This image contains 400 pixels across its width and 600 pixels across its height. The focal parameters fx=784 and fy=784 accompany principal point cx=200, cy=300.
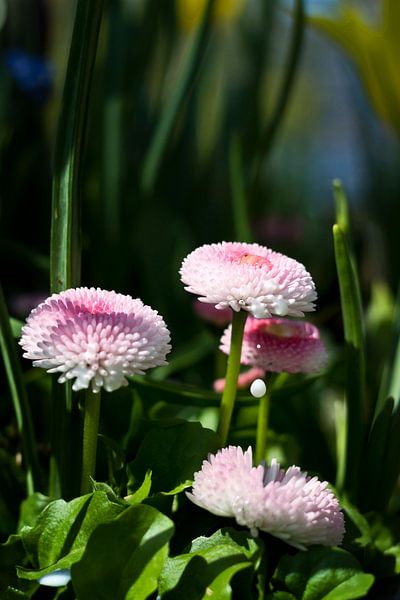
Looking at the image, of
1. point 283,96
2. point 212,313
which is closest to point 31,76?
point 283,96

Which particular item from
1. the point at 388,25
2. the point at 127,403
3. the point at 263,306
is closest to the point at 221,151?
the point at 388,25

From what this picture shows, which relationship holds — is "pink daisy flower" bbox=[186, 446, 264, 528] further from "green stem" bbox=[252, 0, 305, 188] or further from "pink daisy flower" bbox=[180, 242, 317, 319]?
"green stem" bbox=[252, 0, 305, 188]

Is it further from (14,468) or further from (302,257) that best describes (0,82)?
(14,468)

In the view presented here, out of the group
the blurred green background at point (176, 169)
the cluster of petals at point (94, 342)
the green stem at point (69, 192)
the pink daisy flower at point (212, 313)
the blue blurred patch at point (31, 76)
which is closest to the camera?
the cluster of petals at point (94, 342)

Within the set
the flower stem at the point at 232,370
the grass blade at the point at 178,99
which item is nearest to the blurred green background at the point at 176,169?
the grass blade at the point at 178,99

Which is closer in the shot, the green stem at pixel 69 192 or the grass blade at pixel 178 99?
the green stem at pixel 69 192

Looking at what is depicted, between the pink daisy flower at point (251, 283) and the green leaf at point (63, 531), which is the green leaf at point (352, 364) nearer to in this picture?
the pink daisy flower at point (251, 283)
